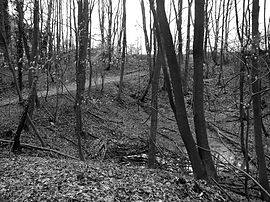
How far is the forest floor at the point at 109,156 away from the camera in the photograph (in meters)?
5.12

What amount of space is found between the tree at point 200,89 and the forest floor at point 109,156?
0.94 ft

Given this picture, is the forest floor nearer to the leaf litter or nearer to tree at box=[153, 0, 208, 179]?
the leaf litter

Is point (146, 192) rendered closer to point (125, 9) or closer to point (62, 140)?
point (62, 140)

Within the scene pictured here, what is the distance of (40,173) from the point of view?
602 cm

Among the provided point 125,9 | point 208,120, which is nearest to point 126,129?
point 208,120

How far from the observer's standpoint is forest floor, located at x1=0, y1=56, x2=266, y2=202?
512 cm

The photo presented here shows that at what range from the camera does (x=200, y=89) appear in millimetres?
6266

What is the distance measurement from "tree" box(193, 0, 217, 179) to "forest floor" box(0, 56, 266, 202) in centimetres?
29

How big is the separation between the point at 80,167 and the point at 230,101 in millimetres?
15587

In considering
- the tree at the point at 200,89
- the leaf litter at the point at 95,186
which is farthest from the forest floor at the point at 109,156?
the tree at the point at 200,89

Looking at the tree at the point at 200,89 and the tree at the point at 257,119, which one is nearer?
the tree at the point at 200,89

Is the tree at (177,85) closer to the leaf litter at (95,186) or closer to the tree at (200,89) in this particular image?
the tree at (200,89)

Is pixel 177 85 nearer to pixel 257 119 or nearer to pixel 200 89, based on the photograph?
pixel 200 89

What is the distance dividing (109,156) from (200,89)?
6738 mm
